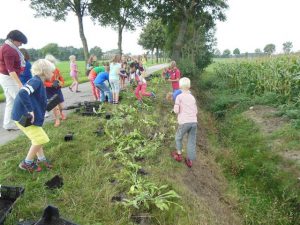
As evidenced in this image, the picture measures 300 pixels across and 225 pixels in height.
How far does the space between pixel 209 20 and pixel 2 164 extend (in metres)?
30.1

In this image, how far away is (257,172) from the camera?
7.83 meters

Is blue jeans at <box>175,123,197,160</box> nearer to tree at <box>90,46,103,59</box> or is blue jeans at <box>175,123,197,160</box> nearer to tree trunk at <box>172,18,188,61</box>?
tree trunk at <box>172,18,188,61</box>

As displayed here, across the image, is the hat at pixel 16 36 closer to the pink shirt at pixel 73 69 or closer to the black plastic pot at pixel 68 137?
the black plastic pot at pixel 68 137

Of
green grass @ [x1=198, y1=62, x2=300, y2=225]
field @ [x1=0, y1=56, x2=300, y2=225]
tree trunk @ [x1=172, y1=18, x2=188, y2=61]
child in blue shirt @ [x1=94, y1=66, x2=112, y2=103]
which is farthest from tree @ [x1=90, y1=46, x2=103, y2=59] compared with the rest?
field @ [x1=0, y1=56, x2=300, y2=225]

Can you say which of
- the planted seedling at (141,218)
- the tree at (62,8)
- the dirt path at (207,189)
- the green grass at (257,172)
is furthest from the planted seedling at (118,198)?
the tree at (62,8)

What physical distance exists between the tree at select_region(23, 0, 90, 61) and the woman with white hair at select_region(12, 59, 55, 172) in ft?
64.6

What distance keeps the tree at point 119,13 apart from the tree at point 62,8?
113 cm

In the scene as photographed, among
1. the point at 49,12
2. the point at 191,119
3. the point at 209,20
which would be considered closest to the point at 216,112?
the point at 191,119

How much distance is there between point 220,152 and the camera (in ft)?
30.7

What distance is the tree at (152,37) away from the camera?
6529 centimetres

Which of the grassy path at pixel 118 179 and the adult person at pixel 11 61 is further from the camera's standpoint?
the adult person at pixel 11 61

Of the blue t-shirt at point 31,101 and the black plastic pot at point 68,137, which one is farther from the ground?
the blue t-shirt at point 31,101

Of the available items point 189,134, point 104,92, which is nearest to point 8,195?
point 189,134

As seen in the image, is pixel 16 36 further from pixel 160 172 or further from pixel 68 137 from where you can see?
pixel 160 172
